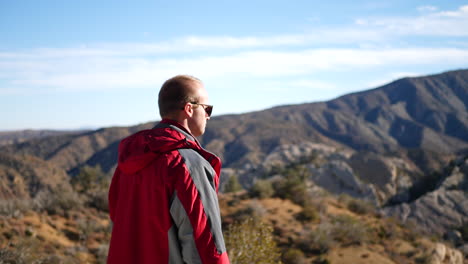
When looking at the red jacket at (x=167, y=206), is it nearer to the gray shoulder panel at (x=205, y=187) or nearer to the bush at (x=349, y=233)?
the gray shoulder panel at (x=205, y=187)

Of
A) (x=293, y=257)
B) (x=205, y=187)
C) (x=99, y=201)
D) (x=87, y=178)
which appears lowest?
(x=293, y=257)

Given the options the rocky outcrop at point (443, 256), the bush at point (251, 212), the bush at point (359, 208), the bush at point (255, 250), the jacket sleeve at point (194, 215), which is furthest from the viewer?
the bush at point (359, 208)

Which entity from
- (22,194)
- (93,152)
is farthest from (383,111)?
(22,194)

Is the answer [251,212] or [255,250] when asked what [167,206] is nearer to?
[255,250]

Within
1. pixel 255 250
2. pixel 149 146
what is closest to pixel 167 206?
pixel 149 146

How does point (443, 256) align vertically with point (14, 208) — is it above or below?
below

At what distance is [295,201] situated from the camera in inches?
629

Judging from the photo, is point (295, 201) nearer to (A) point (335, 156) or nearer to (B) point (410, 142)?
(A) point (335, 156)

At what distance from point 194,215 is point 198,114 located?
0.63m

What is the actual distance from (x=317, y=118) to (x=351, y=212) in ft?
339

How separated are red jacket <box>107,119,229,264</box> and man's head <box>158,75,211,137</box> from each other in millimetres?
136

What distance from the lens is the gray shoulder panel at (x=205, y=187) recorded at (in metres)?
1.88

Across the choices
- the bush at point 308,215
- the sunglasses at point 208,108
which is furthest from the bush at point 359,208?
the sunglasses at point 208,108

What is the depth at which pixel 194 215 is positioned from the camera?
6.03 ft
